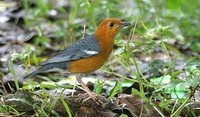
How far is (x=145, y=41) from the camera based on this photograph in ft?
20.5

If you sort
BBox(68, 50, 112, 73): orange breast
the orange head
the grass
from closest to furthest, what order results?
the grass
BBox(68, 50, 112, 73): orange breast
the orange head

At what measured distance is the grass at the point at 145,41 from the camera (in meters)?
4.91

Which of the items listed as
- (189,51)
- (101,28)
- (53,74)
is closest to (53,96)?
(101,28)

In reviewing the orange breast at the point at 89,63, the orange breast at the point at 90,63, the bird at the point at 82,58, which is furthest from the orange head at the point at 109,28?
the orange breast at the point at 89,63

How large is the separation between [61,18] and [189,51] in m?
2.69

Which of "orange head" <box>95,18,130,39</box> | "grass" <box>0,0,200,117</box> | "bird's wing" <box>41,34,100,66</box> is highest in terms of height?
"orange head" <box>95,18,130,39</box>

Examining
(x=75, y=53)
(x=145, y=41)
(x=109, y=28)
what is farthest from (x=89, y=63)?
(x=145, y=41)

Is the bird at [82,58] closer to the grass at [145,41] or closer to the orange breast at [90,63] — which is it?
the orange breast at [90,63]

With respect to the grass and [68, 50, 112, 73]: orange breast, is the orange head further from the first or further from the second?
[68, 50, 112, 73]: orange breast

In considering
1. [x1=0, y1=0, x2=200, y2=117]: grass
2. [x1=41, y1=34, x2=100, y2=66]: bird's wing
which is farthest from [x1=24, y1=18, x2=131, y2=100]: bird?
[x1=0, y1=0, x2=200, y2=117]: grass

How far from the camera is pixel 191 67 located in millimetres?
5051

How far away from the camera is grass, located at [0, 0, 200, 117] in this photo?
4.91 meters

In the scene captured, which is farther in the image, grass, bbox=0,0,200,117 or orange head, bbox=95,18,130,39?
orange head, bbox=95,18,130,39

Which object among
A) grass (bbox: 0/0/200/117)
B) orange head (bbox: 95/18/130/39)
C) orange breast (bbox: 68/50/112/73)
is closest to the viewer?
grass (bbox: 0/0/200/117)
